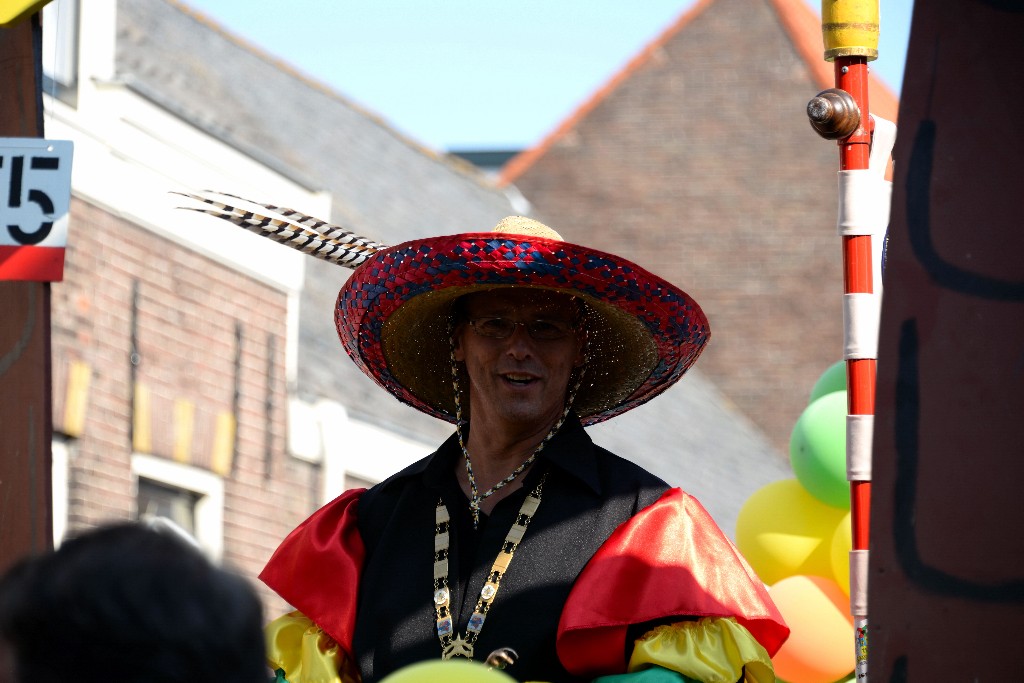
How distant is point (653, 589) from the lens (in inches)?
121

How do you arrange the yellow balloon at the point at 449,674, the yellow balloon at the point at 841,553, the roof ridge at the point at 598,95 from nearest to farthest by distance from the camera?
1. the yellow balloon at the point at 449,674
2. the yellow balloon at the point at 841,553
3. the roof ridge at the point at 598,95

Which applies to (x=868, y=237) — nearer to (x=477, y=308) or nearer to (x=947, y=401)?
(x=477, y=308)

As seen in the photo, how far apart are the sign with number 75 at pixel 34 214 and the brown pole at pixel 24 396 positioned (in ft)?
0.08

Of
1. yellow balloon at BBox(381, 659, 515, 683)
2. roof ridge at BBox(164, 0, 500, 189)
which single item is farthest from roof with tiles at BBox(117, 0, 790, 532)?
yellow balloon at BBox(381, 659, 515, 683)

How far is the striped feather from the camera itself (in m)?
3.50

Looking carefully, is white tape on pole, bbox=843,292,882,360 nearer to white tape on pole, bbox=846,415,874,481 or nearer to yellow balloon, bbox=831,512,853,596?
white tape on pole, bbox=846,415,874,481

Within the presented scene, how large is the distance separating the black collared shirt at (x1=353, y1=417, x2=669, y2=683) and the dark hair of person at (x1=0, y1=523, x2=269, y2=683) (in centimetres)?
156

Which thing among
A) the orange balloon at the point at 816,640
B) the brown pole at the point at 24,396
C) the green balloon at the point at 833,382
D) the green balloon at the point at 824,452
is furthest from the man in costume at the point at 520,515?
the green balloon at the point at 833,382

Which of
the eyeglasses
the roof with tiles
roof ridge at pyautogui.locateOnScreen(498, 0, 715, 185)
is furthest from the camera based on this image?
roof ridge at pyautogui.locateOnScreen(498, 0, 715, 185)

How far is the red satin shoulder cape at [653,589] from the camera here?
3.05 meters

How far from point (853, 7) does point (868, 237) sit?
48cm

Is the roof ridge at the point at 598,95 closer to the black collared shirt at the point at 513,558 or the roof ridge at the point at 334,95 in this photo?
the roof ridge at the point at 334,95

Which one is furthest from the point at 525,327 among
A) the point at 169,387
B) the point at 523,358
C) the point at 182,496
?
the point at 182,496

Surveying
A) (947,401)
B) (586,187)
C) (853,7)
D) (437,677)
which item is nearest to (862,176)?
(853,7)
